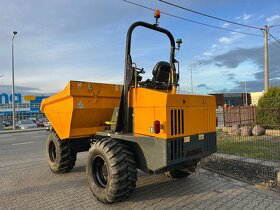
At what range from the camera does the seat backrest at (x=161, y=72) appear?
569 cm

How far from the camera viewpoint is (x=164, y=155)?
4.71 metres

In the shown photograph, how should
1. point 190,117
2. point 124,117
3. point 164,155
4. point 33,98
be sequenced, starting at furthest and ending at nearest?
point 33,98
point 124,117
point 190,117
point 164,155

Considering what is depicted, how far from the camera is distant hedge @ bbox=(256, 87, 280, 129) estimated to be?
587 inches

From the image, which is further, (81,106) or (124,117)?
(81,106)

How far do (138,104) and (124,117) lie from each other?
1.45 feet

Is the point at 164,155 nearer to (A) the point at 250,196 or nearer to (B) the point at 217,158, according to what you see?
(A) the point at 250,196

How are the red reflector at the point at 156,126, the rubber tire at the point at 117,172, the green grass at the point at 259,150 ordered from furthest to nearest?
1. the green grass at the point at 259,150
2. the rubber tire at the point at 117,172
3. the red reflector at the point at 156,126

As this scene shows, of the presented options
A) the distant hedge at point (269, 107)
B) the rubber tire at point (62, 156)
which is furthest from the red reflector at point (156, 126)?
the distant hedge at point (269, 107)

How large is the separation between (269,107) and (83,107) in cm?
1210

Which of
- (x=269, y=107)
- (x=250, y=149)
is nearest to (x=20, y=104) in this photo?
(x=269, y=107)

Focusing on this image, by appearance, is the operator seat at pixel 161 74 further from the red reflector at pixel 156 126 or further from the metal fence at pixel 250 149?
the metal fence at pixel 250 149

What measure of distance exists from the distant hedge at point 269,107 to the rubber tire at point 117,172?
37.1ft

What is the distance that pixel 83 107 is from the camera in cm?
630

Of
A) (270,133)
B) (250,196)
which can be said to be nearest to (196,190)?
(250,196)
